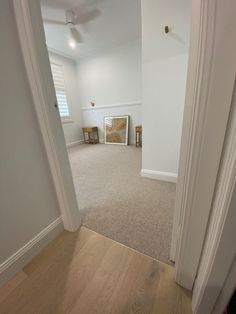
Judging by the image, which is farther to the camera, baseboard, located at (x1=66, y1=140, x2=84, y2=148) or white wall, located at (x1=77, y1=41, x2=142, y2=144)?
baseboard, located at (x1=66, y1=140, x2=84, y2=148)

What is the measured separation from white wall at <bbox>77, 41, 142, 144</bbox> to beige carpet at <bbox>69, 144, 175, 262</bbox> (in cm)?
219

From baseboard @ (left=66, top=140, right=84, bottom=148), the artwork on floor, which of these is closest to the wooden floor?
the artwork on floor

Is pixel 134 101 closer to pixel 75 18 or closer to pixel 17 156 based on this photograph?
pixel 75 18

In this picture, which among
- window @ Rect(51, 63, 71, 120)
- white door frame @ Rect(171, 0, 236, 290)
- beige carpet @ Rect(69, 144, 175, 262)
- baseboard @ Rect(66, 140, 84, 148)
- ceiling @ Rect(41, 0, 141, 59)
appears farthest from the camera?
baseboard @ Rect(66, 140, 84, 148)

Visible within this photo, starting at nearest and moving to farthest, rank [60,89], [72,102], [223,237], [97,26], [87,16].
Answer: [223,237], [87,16], [97,26], [60,89], [72,102]

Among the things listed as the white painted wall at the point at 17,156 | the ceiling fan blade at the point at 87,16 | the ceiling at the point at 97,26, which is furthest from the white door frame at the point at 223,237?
the ceiling fan blade at the point at 87,16

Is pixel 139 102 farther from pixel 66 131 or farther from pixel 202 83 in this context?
pixel 202 83

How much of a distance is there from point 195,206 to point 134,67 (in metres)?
3.92

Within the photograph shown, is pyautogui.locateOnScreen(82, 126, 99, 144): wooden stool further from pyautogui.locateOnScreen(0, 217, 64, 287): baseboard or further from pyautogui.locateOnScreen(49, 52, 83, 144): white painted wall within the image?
pyautogui.locateOnScreen(0, 217, 64, 287): baseboard

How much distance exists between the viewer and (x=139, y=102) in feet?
12.6

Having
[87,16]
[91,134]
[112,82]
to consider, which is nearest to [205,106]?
[87,16]

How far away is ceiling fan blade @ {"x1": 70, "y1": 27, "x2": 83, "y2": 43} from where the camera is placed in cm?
263

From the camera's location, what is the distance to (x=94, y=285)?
2.88ft

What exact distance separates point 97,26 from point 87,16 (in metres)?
0.35
